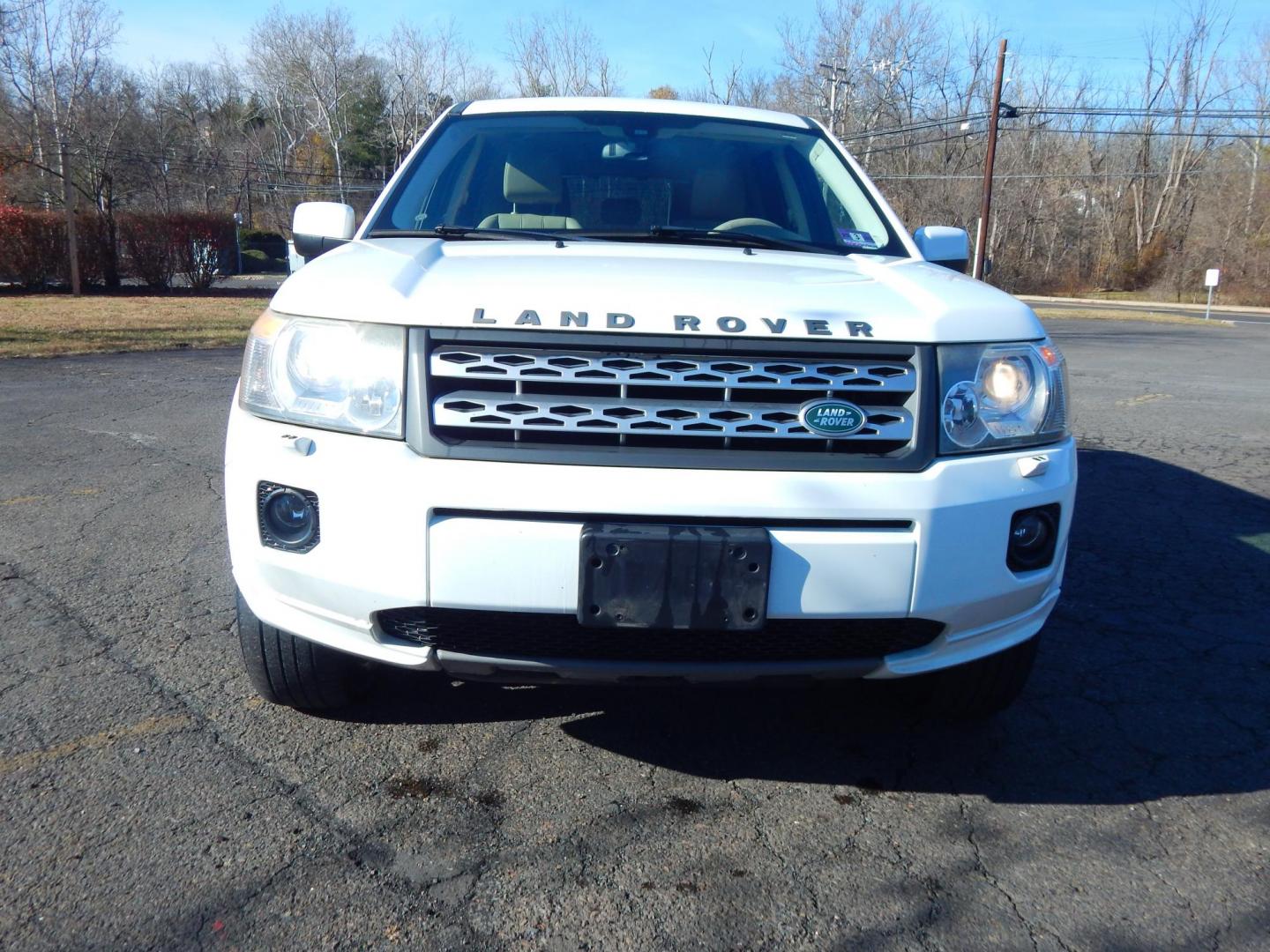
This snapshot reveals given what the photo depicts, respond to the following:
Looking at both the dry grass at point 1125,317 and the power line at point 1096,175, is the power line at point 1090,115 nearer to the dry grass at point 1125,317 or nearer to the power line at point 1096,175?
the power line at point 1096,175

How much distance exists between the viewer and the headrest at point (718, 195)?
12.1 ft

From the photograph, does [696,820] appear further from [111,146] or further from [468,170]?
[111,146]

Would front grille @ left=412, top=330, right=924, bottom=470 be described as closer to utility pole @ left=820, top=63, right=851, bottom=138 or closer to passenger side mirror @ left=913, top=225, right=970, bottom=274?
passenger side mirror @ left=913, top=225, right=970, bottom=274

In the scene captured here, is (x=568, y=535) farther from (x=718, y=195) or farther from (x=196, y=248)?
(x=196, y=248)

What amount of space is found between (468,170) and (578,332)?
187 cm

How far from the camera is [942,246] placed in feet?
11.9

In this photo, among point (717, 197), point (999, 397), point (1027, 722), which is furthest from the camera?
point (717, 197)

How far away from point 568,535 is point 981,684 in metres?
1.33

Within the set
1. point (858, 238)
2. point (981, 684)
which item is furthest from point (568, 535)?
point (858, 238)

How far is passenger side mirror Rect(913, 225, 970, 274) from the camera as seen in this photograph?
361 centimetres

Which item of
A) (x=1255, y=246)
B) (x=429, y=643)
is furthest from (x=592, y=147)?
(x=1255, y=246)

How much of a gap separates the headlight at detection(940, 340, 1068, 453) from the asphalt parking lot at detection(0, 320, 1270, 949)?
0.93m

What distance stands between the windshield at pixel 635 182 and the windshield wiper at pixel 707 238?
3cm

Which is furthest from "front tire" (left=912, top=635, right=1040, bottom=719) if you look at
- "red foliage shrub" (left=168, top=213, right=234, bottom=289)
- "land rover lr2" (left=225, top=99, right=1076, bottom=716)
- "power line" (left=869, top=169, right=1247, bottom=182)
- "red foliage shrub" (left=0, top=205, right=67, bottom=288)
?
"power line" (left=869, top=169, right=1247, bottom=182)
